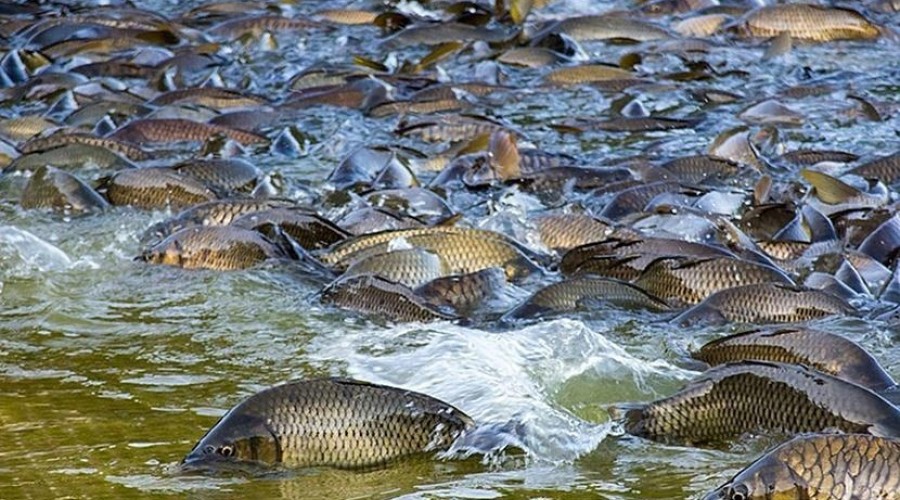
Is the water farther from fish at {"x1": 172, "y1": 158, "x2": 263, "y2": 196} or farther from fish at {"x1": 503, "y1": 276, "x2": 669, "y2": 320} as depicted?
fish at {"x1": 172, "y1": 158, "x2": 263, "y2": 196}

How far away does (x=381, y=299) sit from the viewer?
5.13m

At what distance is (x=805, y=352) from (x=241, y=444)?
1.59m

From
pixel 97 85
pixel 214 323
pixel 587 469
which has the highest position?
pixel 587 469

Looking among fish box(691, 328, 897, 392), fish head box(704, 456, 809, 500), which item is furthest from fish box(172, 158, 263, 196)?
fish head box(704, 456, 809, 500)

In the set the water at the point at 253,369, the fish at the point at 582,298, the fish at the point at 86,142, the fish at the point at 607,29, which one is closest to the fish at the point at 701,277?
the fish at the point at 582,298

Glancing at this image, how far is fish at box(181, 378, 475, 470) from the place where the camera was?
11.9ft

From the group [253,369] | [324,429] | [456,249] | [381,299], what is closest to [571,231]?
[456,249]

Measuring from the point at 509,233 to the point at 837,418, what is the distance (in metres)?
2.62

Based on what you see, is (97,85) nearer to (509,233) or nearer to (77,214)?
(77,214)

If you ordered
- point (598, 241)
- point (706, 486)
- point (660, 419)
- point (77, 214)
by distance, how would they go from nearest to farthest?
point (706, 486), point (660, 419), point (598, 241), point (77, 214)

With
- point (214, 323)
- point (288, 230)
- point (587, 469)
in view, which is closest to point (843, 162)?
point (288, 230)

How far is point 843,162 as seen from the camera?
285 inches

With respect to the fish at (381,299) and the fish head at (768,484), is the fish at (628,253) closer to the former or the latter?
the fish at (381,299)

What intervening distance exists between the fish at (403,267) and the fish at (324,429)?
5.37ft
